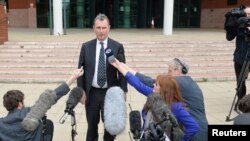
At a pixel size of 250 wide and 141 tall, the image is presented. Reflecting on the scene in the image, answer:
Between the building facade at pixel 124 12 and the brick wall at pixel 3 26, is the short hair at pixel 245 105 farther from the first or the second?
the building facade at pixel 124 12

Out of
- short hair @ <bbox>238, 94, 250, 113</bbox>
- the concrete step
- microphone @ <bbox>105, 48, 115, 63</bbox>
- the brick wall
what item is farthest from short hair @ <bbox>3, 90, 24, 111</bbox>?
the brick wall

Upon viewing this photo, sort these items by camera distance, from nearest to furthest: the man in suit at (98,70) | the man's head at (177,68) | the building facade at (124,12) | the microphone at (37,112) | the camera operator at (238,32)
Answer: the microphone at (37,112) → the man's head at (177,68) → the man in suit at (98,70) → the camera operator at (238,32) → the building facade at (124,12)

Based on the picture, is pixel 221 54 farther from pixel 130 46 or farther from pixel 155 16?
pixel 155 16

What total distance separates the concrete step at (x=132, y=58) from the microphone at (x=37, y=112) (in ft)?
23.9

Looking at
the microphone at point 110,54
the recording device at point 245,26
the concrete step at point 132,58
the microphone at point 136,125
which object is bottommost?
the concrete step at point 132,58

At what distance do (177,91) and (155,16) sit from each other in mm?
24957

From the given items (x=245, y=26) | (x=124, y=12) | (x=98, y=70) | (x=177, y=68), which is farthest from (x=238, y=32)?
(x=124, y=12)

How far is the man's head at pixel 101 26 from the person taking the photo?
14.0 feet

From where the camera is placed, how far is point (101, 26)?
4309 millimetres

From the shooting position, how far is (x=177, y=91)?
363 cm

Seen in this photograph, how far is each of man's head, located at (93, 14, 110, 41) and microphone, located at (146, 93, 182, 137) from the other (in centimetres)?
124

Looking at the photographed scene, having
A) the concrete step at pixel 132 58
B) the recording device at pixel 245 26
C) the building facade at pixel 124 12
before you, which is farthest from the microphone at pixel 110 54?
the building facade at pixel 124 12

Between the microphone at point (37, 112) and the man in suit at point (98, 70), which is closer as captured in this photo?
the microphone at point (37, 112)

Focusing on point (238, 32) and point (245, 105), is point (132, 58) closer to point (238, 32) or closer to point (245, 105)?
point (238, 32)
